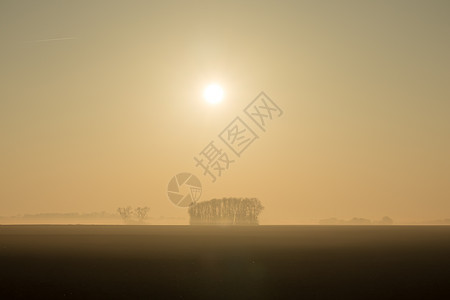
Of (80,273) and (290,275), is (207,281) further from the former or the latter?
(80,273)

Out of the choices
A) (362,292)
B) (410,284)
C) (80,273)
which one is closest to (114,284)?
(80,273)

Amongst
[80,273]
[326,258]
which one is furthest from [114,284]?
[326,258]

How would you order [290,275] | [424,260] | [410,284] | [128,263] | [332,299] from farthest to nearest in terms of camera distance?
[424,260] < [128,263] < [290,275] < [410,284] < [332,299]

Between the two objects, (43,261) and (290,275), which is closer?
(290,275)

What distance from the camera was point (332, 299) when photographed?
107ft

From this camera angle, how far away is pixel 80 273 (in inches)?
1836

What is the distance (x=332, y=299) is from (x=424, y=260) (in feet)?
106

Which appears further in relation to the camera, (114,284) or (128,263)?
(128,263)

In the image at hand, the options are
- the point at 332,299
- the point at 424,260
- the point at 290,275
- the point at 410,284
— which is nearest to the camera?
the point at 332,299

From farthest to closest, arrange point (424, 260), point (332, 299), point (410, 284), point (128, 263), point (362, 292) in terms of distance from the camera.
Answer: point (424, 260), point (128, 263), point (410, 284), point (362, 292), point (332, 299)

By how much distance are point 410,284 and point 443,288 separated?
2827mm

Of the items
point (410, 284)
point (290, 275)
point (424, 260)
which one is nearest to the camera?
point (410, 284)

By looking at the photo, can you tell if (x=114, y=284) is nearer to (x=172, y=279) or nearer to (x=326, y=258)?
(x=172, y=279)

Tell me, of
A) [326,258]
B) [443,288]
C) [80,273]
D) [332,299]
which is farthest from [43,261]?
[443,288]
